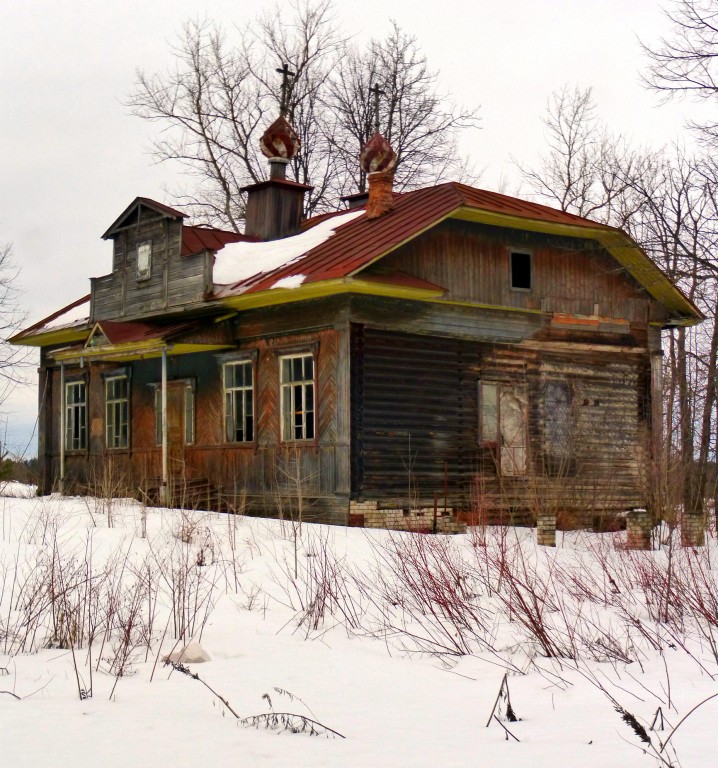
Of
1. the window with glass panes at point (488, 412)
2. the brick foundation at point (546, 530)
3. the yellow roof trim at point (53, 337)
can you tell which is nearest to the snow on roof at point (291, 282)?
the window with glass panes at point (488, 412)

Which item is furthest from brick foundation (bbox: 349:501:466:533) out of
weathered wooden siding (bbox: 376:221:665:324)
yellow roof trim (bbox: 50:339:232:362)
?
yellow roof trim (bbox: 50:339:232:362)

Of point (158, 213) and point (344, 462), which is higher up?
point (158, 213)

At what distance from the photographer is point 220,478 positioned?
18922 millimetres

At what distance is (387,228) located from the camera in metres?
17.5

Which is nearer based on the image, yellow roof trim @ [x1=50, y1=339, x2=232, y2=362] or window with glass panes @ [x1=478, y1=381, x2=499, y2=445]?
yellow roof trim @ [x1=50, y1=339, x2=232, y2=362]

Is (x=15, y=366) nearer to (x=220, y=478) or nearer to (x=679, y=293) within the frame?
(x=220, y=478)

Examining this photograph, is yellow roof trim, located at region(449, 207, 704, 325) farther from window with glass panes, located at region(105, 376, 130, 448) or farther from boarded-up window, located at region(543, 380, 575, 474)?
window with glass panes, located at region(105, 376, 130, 448)

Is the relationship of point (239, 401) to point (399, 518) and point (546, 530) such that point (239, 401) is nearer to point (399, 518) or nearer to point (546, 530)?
point (399, 518)

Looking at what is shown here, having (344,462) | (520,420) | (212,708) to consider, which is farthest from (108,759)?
(520,420)

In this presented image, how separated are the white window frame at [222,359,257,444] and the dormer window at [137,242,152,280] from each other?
2.42 metres

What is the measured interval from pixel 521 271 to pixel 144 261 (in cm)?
671

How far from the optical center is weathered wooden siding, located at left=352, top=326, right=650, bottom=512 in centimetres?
1677

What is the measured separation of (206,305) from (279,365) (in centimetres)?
162

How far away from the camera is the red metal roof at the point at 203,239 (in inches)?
765
